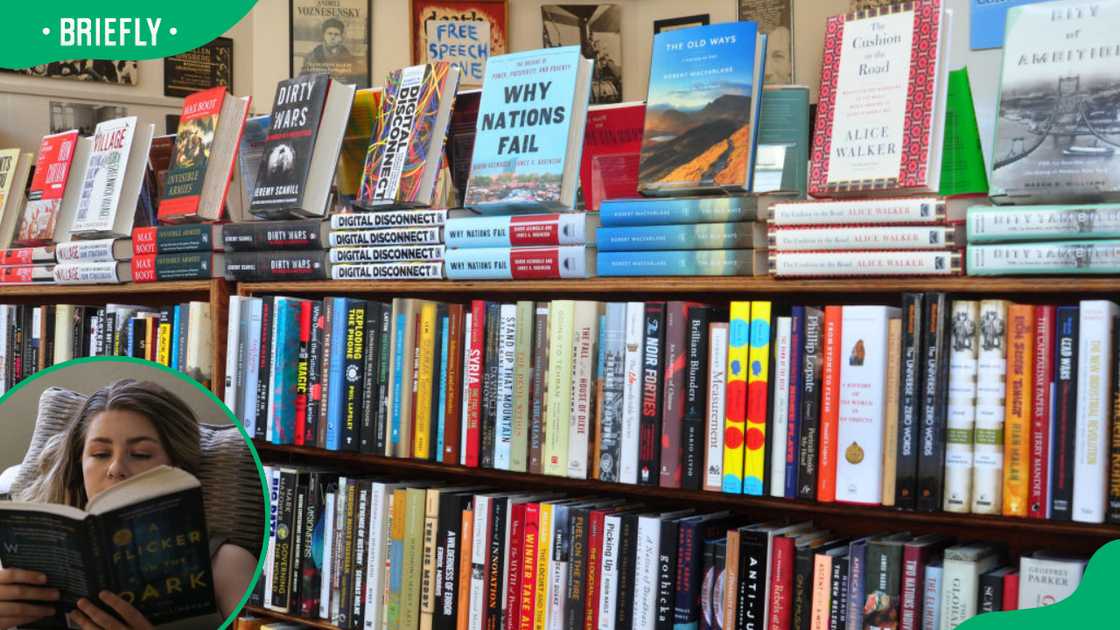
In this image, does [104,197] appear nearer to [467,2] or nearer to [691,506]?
[691,506]

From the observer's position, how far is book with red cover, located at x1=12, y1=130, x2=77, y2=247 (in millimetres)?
2740

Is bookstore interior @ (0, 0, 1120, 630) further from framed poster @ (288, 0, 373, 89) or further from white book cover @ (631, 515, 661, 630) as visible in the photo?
framed poster @ (288, 0, 373, 89)

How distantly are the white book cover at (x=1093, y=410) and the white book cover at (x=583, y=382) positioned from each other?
2.41ft

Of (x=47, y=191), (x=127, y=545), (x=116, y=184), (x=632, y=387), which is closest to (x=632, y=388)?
(x=632, y=387)

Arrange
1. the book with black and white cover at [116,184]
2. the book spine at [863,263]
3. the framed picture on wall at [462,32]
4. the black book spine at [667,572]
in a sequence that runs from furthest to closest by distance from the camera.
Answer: the framed picture on wall at [462,32], the book with black and white cover at [116,184], the black book spine at [667,572], the book spine at [863,263]

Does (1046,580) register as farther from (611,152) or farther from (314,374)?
(314,374)

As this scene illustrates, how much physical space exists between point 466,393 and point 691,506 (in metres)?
0.44

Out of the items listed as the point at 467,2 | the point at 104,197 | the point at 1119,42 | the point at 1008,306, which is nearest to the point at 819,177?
the point at 1008,306

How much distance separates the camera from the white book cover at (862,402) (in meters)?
1.64

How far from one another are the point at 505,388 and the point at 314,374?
449mm

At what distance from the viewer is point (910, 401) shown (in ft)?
5.28

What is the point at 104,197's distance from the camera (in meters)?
2.62

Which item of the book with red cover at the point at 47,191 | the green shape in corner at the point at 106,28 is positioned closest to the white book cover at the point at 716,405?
the book with red cover at the point at 47,191

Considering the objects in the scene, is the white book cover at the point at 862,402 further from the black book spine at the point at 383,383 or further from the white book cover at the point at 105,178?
the white book cover at the point at 105,178
